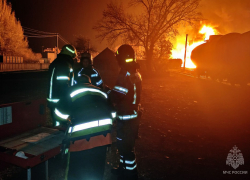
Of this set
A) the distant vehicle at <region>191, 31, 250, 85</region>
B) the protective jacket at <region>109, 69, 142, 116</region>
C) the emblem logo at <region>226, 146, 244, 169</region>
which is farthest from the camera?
the distant vehicle at <region>191, 31, 250, 85</region>

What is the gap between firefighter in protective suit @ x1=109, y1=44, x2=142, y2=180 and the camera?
3.00 meters

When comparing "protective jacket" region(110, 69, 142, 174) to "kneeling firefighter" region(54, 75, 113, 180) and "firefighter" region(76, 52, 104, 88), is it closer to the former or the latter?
"kneeling firefighter" region(54, 75, 113, 180)

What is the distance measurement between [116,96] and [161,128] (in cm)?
362

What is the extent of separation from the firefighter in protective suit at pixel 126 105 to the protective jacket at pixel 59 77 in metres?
1.05

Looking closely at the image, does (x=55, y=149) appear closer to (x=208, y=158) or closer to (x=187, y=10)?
(x=208, y=158)

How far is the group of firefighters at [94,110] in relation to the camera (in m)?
2.02

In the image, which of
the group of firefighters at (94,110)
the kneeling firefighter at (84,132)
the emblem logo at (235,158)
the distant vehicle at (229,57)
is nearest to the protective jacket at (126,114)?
the group of firefighters at (94,110)

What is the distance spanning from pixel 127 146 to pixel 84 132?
118 centimetres

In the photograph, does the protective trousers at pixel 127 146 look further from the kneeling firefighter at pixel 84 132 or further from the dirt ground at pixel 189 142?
the kneeling firefighter at pixel 84 132

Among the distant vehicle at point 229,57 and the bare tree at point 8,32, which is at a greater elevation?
the bare tree at point 8,32

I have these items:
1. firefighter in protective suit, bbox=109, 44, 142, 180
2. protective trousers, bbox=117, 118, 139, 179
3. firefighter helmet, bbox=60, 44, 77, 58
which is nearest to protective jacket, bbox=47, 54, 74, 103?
firefighter helmet, bbox=60, 44, 77, 58

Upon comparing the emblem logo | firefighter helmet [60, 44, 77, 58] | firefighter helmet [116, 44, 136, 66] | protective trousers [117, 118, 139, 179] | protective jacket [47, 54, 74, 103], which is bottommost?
the emblem logo

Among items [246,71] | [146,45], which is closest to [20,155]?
[246,71]

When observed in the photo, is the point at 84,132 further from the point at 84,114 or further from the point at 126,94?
the point at 126,94
